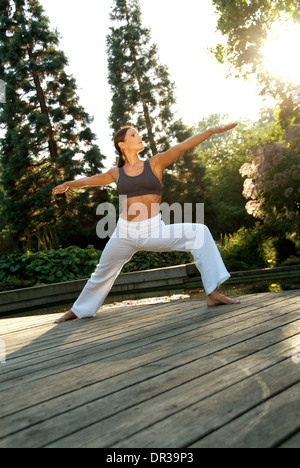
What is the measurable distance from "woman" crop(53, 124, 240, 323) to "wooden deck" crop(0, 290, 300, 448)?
1.31 feet

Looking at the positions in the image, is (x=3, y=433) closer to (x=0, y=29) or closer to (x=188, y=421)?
(x=188, y=421)

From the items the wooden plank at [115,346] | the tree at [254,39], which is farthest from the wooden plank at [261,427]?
the tree at [254,39]

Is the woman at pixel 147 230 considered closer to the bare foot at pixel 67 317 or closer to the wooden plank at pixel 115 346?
the bare foot at pixel 67 317

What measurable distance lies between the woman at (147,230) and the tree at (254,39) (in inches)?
503

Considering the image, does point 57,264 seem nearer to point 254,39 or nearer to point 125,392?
point 125,392

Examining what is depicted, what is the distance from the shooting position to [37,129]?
17891 mm

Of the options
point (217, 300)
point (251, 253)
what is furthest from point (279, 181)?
point (217, 300)

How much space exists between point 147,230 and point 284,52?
45.0 ft

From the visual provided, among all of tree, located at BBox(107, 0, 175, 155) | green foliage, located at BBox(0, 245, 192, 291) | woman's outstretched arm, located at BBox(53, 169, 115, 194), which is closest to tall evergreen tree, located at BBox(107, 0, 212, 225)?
tree, located at BBox(107, 0, 175, 155)

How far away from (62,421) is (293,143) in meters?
8.30

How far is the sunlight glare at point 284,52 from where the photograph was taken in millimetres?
15117

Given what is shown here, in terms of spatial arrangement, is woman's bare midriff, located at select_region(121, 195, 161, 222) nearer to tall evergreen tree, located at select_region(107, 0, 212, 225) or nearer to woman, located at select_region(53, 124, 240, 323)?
woman, located at select_region(53, 124, 240, 323)

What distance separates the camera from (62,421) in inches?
61.9
